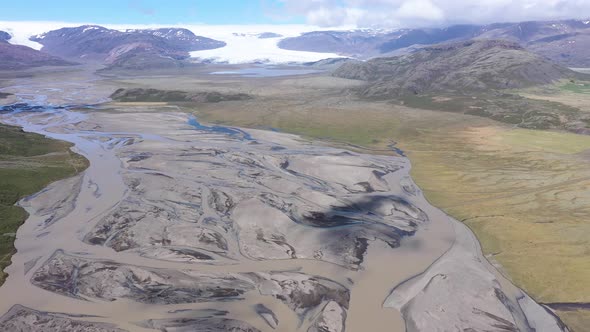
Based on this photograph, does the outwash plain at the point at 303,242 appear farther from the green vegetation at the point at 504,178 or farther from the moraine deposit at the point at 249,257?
the green vegetation at the point at 504,178

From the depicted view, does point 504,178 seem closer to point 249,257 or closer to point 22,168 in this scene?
point 249,257

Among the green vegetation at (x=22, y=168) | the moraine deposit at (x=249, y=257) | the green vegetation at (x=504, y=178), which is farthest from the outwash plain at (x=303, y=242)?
the green vegetation at (x=22, y=168)

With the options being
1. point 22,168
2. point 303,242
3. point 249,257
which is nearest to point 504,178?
point 303,242

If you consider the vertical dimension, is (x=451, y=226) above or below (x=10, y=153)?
below

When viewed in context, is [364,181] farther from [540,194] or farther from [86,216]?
[86,216]

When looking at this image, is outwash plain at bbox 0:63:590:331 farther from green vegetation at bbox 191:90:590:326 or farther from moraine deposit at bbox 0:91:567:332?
green vegetation at bbox 191:90:590:326

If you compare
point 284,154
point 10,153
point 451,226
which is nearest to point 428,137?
point 284,154

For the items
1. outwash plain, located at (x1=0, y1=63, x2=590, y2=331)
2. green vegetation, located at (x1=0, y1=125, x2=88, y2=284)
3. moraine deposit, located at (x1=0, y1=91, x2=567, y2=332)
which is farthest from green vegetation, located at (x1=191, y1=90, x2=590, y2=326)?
green vegetation, located at (x1=0, y1=125, x2=88, y2=284)
